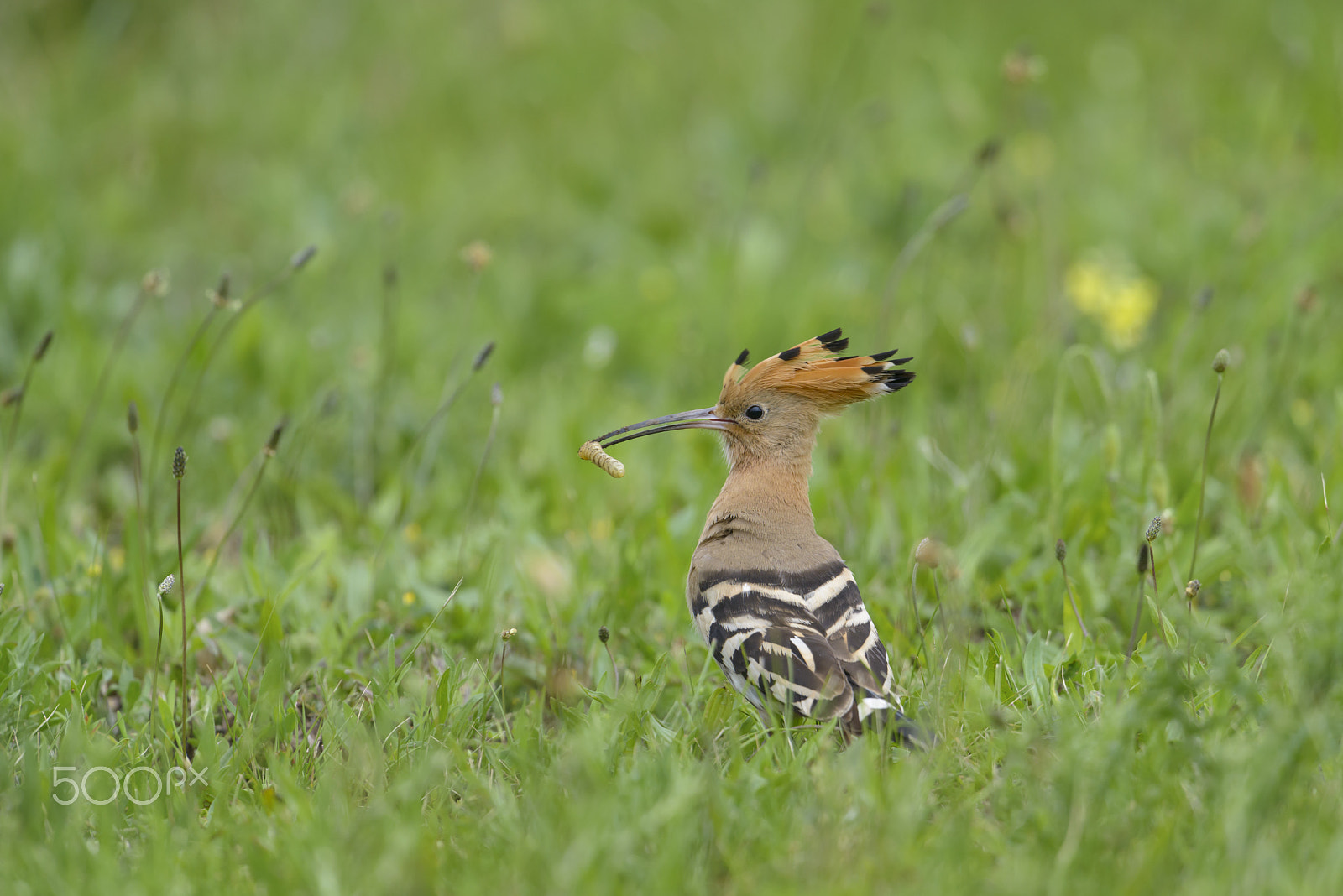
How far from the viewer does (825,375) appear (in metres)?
3.16

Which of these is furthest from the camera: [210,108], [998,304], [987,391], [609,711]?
[210,108]

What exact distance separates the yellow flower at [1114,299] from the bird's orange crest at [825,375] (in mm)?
1944

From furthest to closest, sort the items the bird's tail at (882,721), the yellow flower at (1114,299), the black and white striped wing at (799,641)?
the yellow flower at (1114,299) → the black and white striped wing at (799,641) → the bird's tail at (882,721)

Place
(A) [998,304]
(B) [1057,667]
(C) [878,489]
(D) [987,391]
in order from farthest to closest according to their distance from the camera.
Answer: (A) [998,304] < (D) [987,391] < (C) [878,489] < (B) [1057,667]

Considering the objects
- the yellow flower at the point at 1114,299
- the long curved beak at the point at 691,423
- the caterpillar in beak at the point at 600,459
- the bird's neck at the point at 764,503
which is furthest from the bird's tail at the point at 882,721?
the yellow flower at the point at 1114,299

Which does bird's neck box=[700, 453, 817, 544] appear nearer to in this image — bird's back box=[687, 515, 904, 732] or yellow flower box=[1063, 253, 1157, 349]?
bird's back box=[687, 515, 904, 732]

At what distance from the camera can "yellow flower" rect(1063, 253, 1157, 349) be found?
494 centimetres

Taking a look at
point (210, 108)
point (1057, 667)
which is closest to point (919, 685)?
point (1057, 667)

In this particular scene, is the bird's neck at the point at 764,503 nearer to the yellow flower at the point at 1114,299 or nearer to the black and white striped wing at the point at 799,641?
the black and white striped wing at the point at 799,641

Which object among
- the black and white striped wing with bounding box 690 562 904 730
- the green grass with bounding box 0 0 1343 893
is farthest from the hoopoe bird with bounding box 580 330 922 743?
the green grass with bounding box 0 0 1343 893

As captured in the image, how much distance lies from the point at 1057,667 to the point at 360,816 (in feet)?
5.12

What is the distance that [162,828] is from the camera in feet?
7.19

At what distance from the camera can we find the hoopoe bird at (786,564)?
8.52ft

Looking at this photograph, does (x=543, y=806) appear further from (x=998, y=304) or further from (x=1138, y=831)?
(x=998, y=304)
